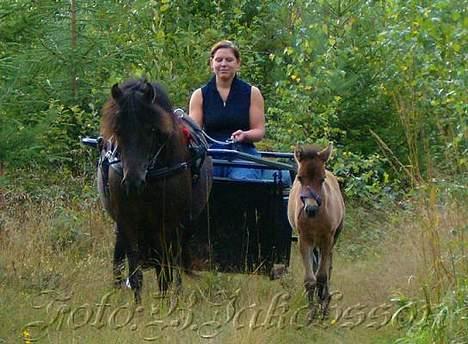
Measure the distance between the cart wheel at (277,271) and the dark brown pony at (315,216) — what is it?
232 millimetres

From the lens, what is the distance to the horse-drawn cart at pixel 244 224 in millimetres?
8555

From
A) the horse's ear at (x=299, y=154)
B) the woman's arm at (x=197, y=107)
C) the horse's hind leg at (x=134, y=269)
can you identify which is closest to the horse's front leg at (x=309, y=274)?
the horse's ear at (x=299, y=154)

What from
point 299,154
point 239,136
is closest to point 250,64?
point 239,136

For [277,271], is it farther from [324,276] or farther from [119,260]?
[119,260]

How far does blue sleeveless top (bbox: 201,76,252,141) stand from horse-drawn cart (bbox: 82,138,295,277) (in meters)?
0.47

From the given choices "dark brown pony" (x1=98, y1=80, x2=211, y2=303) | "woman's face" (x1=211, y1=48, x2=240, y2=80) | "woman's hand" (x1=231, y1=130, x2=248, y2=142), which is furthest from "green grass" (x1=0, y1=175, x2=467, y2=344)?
"woman's face" (x1=211, y1=48, x2=240, y2=80)

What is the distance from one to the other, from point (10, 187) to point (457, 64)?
5430 mm

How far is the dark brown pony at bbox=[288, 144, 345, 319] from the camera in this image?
8.12 meters

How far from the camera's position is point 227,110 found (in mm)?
9031

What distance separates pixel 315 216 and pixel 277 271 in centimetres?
66

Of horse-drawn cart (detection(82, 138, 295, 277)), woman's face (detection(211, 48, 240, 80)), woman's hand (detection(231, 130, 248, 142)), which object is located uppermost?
woman's face (detection(211, 48, 240, 80))

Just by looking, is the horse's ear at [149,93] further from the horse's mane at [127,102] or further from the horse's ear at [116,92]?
the horse's ear at [116,92]

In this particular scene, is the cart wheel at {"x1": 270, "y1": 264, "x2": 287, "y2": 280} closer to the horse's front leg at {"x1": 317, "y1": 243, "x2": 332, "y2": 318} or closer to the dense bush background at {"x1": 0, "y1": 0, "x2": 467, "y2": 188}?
the horse's front leg at {"x1": 317, "y1": 243, "x2": 332, "y2": 318}

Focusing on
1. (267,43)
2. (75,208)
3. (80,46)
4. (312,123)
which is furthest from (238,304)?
(267,43)
